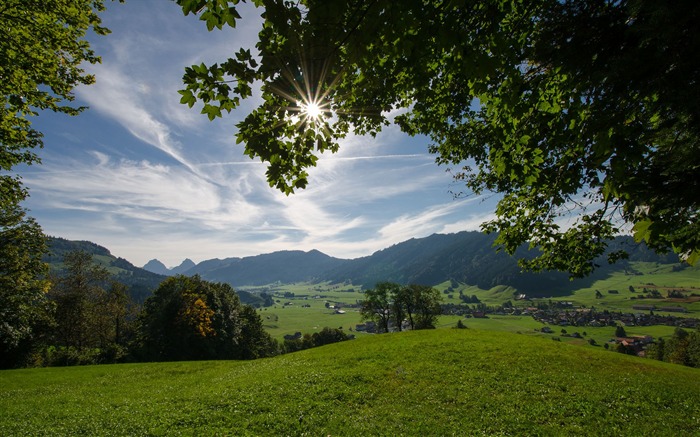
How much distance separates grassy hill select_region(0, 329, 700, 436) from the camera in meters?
14.3

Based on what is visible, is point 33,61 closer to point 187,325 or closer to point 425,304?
point 187,325

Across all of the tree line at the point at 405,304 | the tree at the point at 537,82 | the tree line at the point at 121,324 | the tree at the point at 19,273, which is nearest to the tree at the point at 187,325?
the tree line at the point at 121,324

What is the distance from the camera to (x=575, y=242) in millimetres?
9125

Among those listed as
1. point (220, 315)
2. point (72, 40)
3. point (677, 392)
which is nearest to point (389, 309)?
point (220, 315)

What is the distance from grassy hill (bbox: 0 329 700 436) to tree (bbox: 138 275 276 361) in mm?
25238

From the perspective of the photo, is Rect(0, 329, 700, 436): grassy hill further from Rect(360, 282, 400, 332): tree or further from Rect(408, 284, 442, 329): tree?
Rect(360, 282, 400, 332): tree

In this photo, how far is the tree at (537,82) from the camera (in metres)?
4.58

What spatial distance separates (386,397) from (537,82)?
18.1m

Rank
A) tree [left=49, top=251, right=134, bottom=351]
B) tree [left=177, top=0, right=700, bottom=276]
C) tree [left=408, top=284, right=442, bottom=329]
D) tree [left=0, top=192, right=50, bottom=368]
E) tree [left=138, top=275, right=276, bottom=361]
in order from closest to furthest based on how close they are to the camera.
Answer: tree [left=177, top=0, right=700, bottom=276], tree [left=0, top=192, right=50, bottom=368], tree [left=138, top=275, right=276, bottom=361], tree [left=49, top=251, right=134, bottom=351], tree [left=408, top=284, right=442, bottom=329]

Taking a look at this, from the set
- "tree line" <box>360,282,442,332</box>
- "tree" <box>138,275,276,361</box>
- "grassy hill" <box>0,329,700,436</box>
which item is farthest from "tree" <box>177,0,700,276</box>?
"tree line" <box>360,282,442,332</box>

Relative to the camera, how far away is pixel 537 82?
23.4ft

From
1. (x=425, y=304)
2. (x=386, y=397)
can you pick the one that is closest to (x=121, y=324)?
(x=386, y=397)

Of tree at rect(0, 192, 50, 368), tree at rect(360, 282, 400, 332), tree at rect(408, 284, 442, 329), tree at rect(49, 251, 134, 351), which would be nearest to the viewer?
tree at rect(0, 192, 50, 368)

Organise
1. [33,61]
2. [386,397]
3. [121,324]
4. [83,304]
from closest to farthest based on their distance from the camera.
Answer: [33,61] < [386,397] < [83,304] < [121,324]
